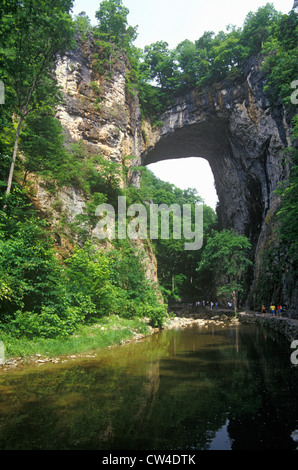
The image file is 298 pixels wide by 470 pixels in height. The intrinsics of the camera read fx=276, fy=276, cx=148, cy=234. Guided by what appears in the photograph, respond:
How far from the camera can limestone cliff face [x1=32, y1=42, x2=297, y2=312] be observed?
26000mm

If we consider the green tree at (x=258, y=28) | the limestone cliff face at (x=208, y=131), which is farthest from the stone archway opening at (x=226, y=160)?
the green tree at (x=258, y=28)

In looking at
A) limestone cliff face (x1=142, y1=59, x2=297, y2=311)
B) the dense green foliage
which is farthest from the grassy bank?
limestone cliff face (x1=142, y1=59, x2=297, y2=311)

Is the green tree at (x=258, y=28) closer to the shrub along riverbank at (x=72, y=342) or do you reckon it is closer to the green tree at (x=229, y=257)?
the green tree at (x=229, y=257)

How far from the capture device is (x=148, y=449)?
11.4 ft

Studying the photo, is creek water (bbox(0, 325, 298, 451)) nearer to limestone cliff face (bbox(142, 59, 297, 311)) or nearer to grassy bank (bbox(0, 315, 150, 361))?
grassy bank (bbox(0, 315, 150, 361))

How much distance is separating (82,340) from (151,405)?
6.17 meters

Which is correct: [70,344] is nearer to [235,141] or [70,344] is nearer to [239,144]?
[239,144]

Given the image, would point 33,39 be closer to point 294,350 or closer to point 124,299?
point 124,299

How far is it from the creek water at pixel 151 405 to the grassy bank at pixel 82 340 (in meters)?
0.96

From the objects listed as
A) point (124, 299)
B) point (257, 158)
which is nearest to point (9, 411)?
point (124, 299)

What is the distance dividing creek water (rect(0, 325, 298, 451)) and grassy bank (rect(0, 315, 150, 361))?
964 mm

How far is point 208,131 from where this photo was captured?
36.2 metres

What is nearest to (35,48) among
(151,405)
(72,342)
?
(72,342)

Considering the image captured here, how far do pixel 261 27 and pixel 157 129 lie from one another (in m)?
15.5
